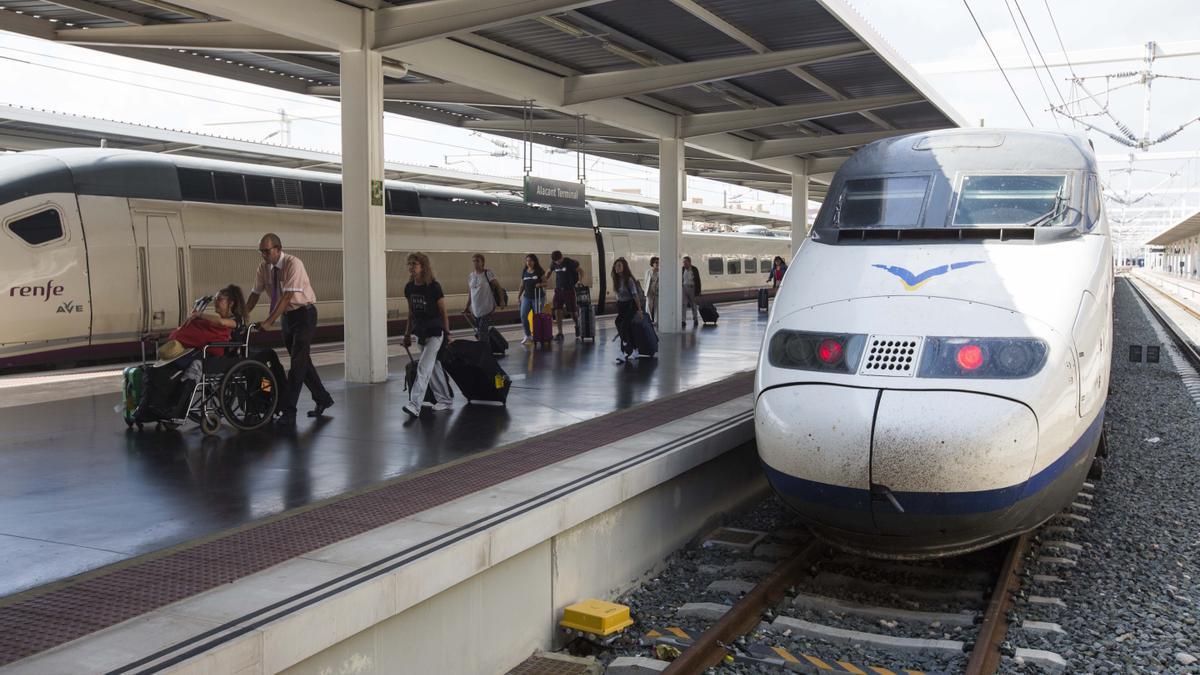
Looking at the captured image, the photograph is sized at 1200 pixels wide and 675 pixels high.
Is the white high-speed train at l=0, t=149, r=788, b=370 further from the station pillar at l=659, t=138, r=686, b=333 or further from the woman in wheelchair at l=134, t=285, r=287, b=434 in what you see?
the woman in wheelchair at l=134, t=285, r=287, b=434

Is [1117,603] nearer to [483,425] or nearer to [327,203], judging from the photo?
[483,425]

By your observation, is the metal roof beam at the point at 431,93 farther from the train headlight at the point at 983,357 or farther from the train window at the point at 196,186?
the train headlight at the point at 983,357

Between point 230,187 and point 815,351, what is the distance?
11780 mm

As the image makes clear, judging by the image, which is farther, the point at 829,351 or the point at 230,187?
the point at 230,187

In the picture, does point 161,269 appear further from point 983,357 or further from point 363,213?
point 983,357

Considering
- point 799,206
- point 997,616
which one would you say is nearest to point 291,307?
point 997,616

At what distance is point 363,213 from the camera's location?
11117 millimetres

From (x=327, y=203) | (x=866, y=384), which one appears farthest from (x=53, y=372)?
(x=866, y=384)

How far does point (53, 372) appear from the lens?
12195 mm

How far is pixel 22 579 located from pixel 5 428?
4.34 m

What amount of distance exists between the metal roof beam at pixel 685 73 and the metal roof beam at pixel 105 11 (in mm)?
5661

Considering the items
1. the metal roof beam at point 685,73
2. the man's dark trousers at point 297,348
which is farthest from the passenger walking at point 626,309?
the man's dark trousers at point 297,348

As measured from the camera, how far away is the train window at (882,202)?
6902 millimetres

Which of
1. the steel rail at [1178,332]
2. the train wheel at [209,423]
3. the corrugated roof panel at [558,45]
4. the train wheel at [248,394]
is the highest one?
the corrugated roof panel at [558,45]
